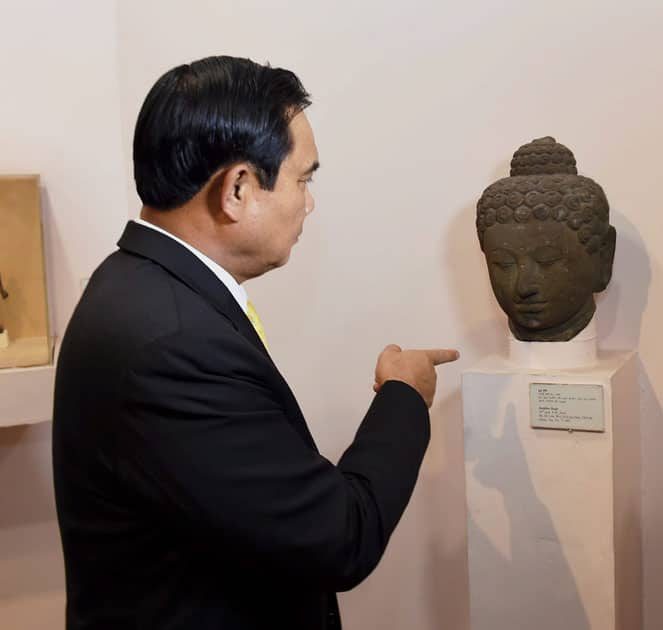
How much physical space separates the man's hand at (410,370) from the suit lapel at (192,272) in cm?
18

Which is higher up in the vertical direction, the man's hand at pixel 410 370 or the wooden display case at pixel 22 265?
the wooden display case at pixel 22 265

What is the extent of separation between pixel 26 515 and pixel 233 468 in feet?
6.89

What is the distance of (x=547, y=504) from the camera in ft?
6.59

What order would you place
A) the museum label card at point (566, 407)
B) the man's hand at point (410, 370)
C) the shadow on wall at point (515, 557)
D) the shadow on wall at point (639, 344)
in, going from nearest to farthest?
the man's hand at point (410, 370), the museum label card at point (566, 407), the shadow on wall at point (515, 557), the shadow on wall at point (639, 344)

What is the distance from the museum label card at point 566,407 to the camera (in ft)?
6.23

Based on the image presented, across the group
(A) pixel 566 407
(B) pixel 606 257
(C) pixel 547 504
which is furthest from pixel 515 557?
(B) pixel 606 257

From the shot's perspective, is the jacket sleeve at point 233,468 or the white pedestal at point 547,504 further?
the white pedestal at point 547,504

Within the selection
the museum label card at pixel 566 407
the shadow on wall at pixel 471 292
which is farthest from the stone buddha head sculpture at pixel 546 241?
the shadow on wall at pixel 471 292

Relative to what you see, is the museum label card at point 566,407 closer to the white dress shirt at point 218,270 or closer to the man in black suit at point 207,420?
→ the man in black suit at point 207,420

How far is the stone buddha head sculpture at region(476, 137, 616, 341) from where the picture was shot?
6.34ft

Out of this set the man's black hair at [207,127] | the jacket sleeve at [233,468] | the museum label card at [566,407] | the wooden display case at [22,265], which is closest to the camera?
the jacket sleeve at [233,468]

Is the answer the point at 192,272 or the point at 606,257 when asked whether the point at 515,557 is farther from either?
the point at 192,272

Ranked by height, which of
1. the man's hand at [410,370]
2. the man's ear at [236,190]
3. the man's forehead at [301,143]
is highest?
the man's forehead at [301,143]

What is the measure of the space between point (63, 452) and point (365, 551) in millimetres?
449
